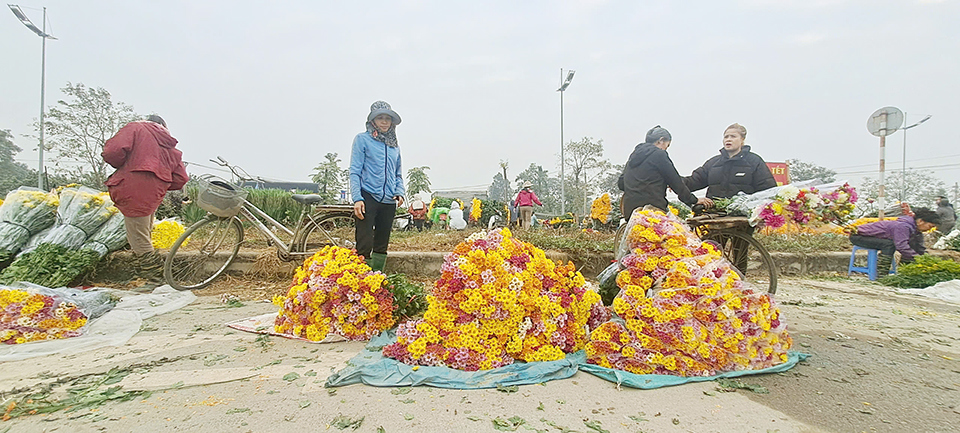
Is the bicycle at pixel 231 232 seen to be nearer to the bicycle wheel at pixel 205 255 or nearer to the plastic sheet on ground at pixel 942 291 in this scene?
the bicycle wheel at pixel 205 255

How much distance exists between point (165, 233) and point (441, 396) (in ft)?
18.4

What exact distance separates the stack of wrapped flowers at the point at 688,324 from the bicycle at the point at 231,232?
306 cm

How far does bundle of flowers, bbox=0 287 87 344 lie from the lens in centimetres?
282

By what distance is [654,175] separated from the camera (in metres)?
3.77

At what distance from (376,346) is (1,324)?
8.18ft

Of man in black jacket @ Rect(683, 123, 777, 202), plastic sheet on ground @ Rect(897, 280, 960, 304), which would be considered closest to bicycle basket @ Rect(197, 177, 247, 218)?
man in black jacket @ Rect(683, 123, 777, 202)

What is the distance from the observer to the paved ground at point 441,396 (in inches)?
71.0

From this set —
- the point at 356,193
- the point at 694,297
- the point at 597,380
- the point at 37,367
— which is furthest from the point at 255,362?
the point at 694,297

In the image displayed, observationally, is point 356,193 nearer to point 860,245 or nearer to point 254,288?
point 254,288

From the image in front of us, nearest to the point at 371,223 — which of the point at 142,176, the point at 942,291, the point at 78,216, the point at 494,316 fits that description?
the point at 494,316

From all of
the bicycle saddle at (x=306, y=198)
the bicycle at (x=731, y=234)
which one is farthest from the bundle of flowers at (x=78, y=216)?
the bicycle at (x=731, y=234)

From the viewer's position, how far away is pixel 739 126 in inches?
154

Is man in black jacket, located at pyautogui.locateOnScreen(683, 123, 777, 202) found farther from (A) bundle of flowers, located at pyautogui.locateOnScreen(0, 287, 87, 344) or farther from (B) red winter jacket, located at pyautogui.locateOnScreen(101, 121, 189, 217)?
(B) red winter jacket, located at pyautogui.locateOnScreen(101, 121, 189, 217)

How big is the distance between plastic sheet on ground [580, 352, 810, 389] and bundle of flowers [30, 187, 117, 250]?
18.5 ft
